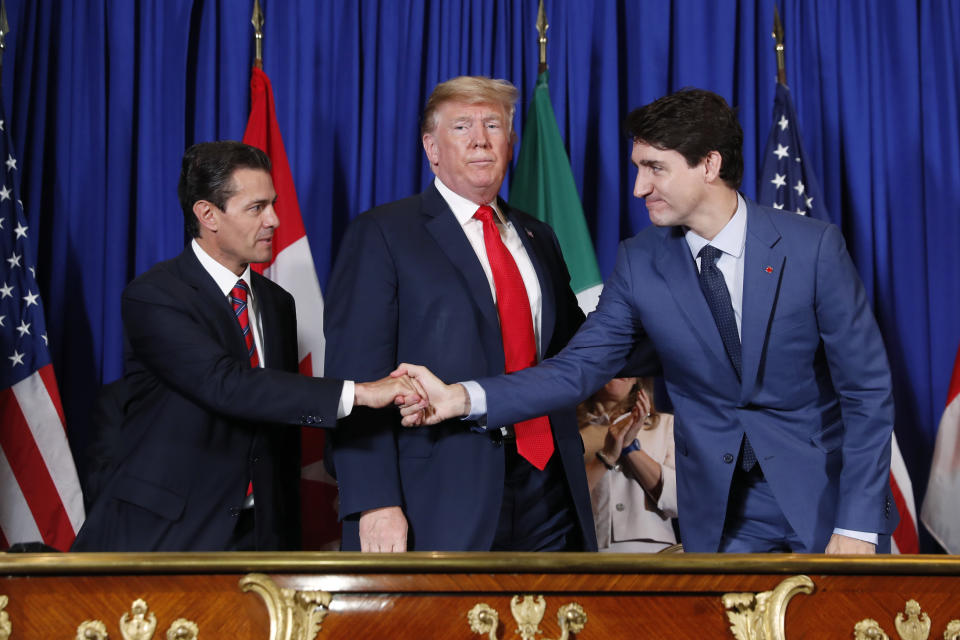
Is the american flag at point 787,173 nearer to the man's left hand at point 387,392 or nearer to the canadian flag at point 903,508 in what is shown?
the canadian flag at point 903,508

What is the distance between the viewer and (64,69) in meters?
3.86

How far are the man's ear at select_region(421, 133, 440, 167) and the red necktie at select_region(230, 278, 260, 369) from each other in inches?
24.7

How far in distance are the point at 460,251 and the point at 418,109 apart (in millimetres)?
1702

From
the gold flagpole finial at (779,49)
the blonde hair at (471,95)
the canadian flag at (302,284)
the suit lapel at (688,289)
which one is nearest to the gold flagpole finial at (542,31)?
the gold flagpole finial at (779,49)

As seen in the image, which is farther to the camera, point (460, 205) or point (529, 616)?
point (460, 205)

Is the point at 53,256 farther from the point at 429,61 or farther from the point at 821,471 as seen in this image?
the point at 821,471

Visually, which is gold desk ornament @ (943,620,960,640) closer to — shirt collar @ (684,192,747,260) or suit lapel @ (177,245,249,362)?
shirt collar @ (684,192,747,260)

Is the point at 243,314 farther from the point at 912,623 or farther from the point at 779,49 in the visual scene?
the point at 779,49

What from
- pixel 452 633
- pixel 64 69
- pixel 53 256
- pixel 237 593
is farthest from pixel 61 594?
pixel 64 69

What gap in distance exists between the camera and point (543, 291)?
2627mm

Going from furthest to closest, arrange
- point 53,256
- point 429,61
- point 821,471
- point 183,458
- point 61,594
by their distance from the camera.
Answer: point 429,61
point 53,256
point 183,458
point 821,471
point 61,594

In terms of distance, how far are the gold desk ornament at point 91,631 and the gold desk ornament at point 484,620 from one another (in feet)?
1.91

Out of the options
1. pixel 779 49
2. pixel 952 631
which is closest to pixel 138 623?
pixel 952 631

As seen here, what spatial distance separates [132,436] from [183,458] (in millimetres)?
183
